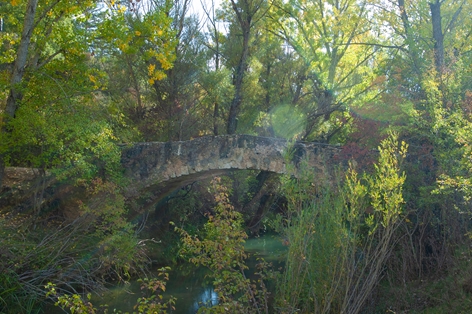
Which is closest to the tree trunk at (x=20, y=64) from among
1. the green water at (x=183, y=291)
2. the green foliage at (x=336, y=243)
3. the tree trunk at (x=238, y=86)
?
the green water at (x=183, y=291)

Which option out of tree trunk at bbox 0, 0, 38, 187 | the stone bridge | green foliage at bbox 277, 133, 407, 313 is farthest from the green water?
tree trunk at bbox 0, 0, 38, 187

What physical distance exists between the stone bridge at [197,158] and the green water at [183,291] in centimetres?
179

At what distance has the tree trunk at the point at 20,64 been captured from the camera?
334 inches

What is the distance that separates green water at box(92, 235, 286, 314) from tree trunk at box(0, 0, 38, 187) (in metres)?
3.17

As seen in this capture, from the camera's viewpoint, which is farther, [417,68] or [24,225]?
[417,68]

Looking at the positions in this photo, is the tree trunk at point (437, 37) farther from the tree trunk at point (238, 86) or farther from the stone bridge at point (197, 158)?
the tree trunk at point (238, 86)

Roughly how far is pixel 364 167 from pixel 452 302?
2.81 meters

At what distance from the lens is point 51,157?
33.4 feet

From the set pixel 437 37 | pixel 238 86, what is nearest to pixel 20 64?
pixel 437 37

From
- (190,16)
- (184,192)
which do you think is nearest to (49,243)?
(184,192)

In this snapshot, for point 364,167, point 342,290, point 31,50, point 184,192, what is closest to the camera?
point 342,290

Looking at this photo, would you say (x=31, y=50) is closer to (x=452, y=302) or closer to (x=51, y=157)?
(x=51, y=157)

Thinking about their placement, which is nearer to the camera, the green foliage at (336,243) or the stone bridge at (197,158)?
the green foliage at (336,243)

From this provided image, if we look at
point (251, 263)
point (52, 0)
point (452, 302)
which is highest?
point (52, 0)
